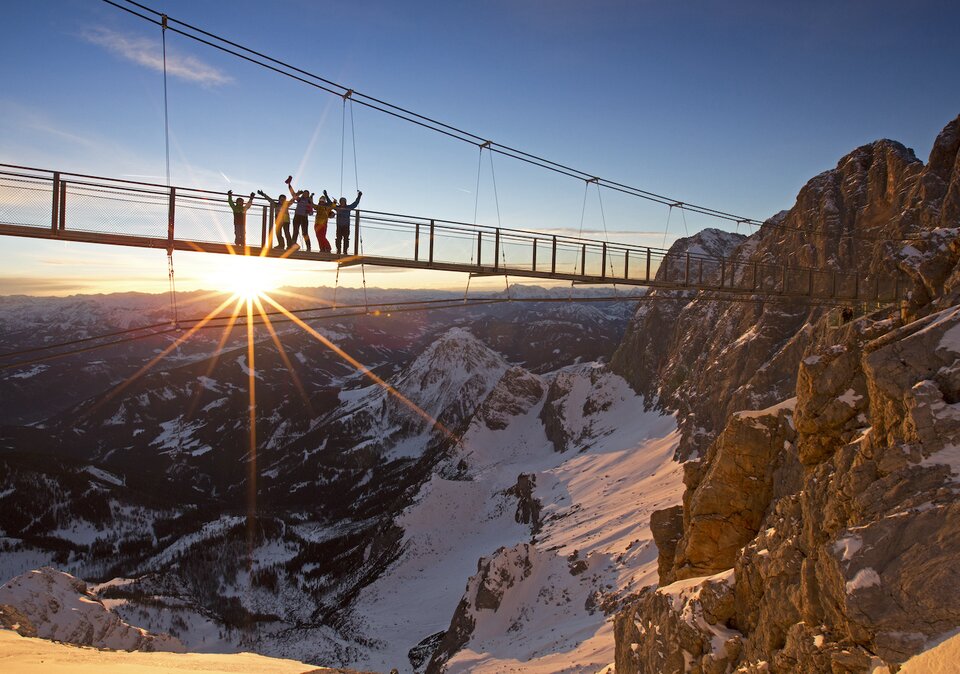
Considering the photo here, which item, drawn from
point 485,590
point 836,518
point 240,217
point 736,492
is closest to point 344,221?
point 240,217

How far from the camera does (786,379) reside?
59.9 metres

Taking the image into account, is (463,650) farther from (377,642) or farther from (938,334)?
(938,334)

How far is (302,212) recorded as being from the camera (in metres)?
16.5

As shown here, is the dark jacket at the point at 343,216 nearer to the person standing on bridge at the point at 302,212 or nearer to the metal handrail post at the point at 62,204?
the person standing on bridge at the point at 302,212

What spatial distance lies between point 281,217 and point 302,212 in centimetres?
76

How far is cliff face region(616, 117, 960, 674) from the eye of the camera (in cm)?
999

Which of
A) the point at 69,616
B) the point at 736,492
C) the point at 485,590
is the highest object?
the point at 736,492

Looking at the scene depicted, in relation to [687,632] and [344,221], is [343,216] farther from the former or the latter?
[687,632]

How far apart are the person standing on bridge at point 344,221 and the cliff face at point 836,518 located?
41.5 ft

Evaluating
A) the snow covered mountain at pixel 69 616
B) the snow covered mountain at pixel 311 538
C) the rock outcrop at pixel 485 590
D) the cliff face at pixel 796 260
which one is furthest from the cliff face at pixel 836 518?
the snow covered mountain at pixel 69 616

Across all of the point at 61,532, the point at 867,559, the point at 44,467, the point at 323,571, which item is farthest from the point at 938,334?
the point at 44,467

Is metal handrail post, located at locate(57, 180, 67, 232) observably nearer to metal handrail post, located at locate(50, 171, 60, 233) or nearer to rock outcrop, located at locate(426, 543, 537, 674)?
metal handrail post, located at locate(50, 171, 60, 233)

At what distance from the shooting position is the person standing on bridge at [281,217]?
618 inches

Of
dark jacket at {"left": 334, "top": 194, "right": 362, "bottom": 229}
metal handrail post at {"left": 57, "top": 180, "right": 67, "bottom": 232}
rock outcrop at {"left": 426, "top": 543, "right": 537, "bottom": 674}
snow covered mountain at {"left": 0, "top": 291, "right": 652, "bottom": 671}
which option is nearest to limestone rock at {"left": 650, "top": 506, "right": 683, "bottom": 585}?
snow covered mountain at {"left": 0, "top": 291, "right": 652, "bottom": 671}
